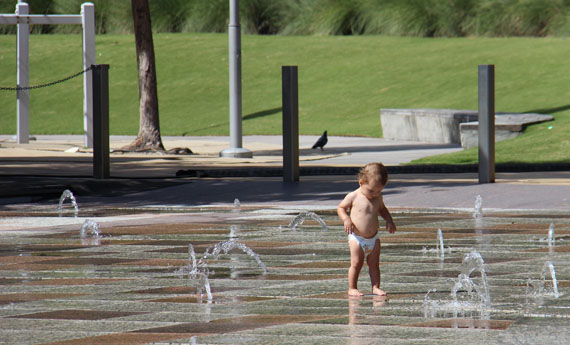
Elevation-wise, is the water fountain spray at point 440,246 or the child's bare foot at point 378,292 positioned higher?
the water fountain spray at point 440,246

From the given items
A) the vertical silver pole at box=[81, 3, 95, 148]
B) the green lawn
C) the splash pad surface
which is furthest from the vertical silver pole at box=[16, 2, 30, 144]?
the splash pad surface

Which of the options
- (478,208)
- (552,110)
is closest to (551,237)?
(478,208)

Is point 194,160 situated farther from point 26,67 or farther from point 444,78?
point 444,78

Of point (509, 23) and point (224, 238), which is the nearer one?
point (224, 238)

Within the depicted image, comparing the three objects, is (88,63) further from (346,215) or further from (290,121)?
(346,215)

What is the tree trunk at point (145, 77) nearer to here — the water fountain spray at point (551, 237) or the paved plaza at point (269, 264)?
the paved plaza at point (269, 264)

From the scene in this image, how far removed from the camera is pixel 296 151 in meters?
17.9

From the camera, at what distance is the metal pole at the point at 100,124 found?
60.4 feet

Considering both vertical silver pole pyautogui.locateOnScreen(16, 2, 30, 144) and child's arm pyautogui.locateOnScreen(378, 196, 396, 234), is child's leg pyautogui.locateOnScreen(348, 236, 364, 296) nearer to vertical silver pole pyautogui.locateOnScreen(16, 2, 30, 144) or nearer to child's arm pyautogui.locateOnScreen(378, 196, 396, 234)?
child's arm pyautogui.locateOnScreen(378, 196, 396, 234)

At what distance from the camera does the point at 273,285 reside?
8.09m

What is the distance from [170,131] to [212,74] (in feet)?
27.7

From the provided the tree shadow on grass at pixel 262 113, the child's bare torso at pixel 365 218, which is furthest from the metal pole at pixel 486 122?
the tree shadow on grass at pixel 262 113

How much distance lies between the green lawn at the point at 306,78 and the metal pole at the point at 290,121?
1599 centimetres

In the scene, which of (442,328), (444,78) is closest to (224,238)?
(442,328)
